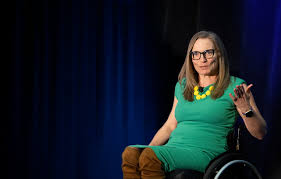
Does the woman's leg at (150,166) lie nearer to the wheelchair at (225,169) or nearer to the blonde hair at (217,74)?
the wheelchair at (225,169)

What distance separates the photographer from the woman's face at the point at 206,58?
1.98m

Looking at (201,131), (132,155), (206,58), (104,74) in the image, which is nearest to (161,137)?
(201,131)

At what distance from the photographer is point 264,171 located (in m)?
2.71

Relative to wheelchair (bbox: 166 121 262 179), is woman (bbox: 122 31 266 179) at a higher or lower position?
higher

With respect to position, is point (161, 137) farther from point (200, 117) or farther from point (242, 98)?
point (242, 98)

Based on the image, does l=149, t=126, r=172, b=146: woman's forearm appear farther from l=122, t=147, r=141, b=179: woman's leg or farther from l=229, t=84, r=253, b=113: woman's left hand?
l=229, t=84, r=253, b=113: woman's left hand

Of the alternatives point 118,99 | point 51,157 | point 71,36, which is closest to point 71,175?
point 51,157

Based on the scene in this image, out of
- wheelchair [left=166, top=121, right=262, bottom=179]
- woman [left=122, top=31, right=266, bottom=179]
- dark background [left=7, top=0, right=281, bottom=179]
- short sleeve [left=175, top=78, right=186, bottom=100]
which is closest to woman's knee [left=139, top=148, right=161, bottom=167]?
woman [left=122, top=31, right=266, bottom=179]

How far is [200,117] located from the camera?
191cm

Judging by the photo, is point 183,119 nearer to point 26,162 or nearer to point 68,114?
point 68,114

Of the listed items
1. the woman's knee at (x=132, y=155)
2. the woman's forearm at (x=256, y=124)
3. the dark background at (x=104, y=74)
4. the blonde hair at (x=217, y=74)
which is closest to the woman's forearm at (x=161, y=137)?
the blonde hair at (x=217, y=74)

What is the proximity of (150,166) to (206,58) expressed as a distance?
75 cm

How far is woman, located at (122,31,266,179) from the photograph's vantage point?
169 cm

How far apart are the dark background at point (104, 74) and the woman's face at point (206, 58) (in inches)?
33.9
